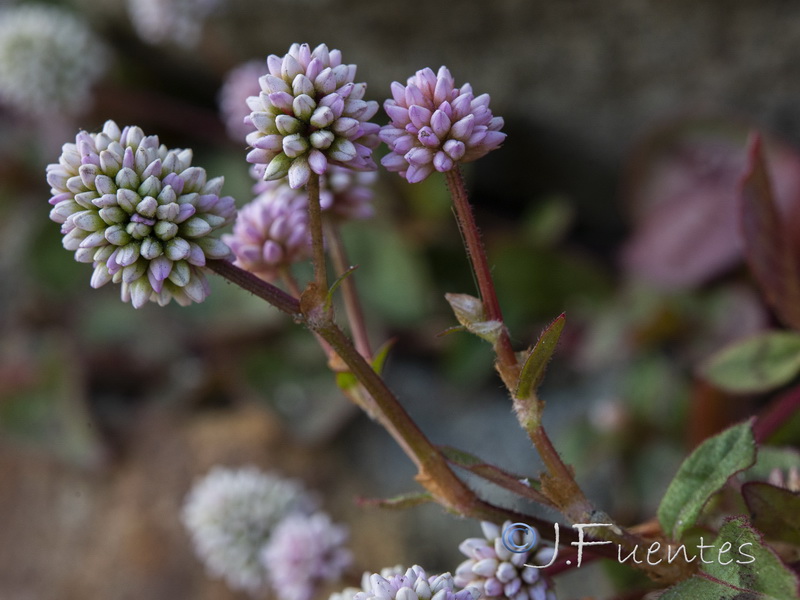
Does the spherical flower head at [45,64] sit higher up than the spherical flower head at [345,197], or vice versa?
the spherical flower head at [45,64]

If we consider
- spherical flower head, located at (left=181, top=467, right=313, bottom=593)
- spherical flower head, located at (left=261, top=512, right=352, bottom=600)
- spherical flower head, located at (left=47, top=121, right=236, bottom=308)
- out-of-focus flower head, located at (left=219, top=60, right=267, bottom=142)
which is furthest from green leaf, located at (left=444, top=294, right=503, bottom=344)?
out-of-focus flower head, located at (left=219, top=60, right=267, bottom=142)

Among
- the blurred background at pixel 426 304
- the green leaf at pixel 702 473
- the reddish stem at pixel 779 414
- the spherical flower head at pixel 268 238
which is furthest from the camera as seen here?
the blurred background at pixel 426 304

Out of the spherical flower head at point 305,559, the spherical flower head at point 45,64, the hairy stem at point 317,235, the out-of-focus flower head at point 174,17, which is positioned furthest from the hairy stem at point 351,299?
the spherical flower head at point 45,64

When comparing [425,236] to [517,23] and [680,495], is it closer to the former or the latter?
[517,23]

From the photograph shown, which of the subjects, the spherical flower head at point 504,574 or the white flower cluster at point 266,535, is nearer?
the spherical flower head at point 504,574

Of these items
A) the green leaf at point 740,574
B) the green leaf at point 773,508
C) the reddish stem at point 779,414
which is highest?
the reddish stem at point 779,414

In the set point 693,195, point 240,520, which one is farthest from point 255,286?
point 693,195

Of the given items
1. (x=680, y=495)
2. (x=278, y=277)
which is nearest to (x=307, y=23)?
(x=278, y=277)

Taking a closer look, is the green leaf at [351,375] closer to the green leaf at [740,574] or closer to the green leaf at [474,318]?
the green leaf at [474,318]
